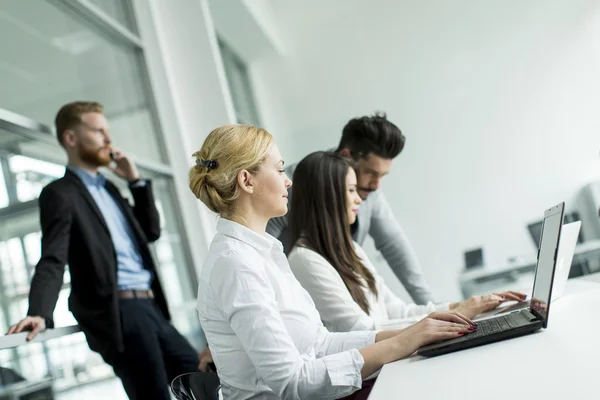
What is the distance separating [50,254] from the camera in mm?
2307

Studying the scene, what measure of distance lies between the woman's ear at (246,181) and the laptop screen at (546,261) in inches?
27.7

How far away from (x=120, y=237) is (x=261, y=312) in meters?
1.54

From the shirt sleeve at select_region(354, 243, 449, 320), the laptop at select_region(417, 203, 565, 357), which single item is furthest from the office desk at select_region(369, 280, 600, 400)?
the shirt sleeve at select_region(354, 243, 449, 320)

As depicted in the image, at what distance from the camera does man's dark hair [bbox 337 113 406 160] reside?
114 inches

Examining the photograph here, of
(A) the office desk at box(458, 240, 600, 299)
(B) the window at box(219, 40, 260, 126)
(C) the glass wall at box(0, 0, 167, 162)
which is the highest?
(B) the window at box(219, 40, 260, 126)

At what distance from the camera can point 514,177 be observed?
488 cm

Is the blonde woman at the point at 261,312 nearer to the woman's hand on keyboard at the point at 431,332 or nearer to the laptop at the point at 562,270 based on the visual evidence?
the woman's hand on keyboard at the point at 431,332

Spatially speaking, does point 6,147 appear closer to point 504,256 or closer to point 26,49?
point 26,49

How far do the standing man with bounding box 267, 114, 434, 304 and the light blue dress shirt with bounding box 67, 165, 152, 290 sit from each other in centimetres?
58

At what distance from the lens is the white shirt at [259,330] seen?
53.3 inches

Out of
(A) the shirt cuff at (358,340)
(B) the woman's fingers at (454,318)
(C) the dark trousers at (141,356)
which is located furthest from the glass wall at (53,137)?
(B) the woman's fingers at (454,318)

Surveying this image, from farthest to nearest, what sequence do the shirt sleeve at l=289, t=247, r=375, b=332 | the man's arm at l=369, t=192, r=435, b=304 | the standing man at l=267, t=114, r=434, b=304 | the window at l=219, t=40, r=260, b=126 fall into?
the window at l=219, t=40, r=260, b=126, the man's arm at l=369, t=192, r=435, b=304, the standing man at l=267, t=114, r=434, b=304, the shirt sleeve at l=289, t=247, r=375, b=332

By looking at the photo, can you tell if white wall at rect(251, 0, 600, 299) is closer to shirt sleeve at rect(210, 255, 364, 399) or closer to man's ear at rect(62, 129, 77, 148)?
man's ear at rect(62, 129, 77, 148)

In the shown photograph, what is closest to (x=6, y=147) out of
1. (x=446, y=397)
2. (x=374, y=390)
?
(x=374, y=390)
